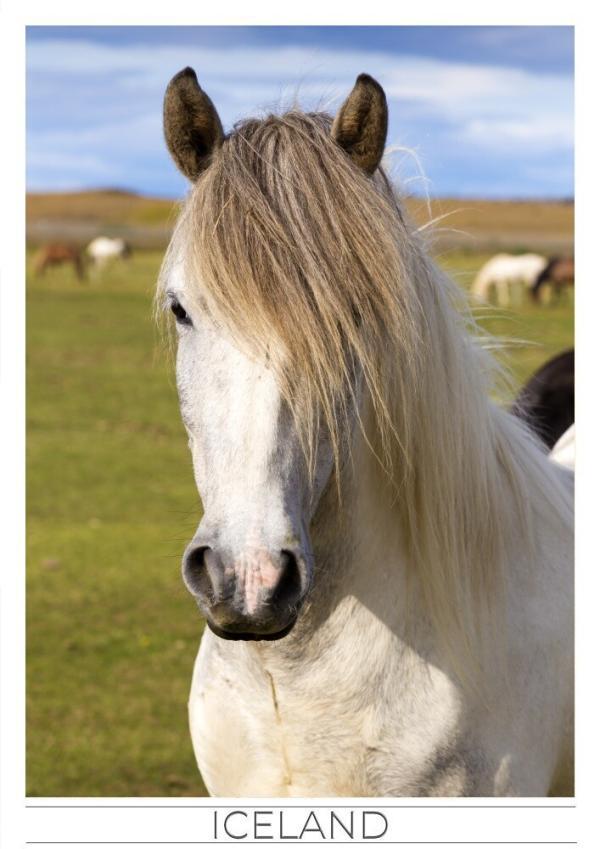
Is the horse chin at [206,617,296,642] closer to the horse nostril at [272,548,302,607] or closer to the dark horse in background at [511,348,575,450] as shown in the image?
the horse nostril at [272,548,302,607]

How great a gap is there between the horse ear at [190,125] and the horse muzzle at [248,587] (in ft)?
2.60

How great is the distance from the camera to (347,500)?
214 centimetres

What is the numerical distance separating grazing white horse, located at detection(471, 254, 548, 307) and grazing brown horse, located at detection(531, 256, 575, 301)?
20 cm

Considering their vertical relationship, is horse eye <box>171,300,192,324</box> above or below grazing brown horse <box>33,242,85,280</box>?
below

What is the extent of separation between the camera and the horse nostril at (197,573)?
1784 mm

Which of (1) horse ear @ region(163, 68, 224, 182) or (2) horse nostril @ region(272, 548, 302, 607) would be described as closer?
(2) horse nostril @ region(272, 548, 302, 607)

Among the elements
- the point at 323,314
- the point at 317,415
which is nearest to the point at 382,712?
the point at 317,415

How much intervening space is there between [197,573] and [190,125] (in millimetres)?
873

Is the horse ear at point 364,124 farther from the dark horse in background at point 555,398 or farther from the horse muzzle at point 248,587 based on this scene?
the dark horse in background at point 555,398

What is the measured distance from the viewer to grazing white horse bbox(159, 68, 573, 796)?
1.83 m

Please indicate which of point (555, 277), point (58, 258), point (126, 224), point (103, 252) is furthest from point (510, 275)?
point (126, 224)

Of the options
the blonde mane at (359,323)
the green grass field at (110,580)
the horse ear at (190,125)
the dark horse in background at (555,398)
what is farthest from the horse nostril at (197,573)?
the dark horse in background at (555,398)

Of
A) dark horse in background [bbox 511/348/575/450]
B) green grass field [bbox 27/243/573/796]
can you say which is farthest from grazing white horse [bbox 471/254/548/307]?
dark horse in background [bbox 511/348/575/450]
